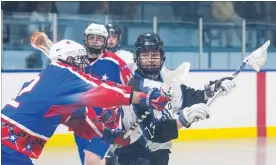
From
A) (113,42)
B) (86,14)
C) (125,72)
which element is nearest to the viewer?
(125,72)

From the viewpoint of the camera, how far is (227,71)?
8023 mm

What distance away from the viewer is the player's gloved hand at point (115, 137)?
10.4 feet

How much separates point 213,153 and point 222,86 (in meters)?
3.64

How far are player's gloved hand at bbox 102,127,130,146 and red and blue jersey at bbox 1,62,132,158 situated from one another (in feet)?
0.95

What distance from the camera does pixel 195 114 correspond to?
2955 mm

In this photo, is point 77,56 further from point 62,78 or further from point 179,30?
point 179,30

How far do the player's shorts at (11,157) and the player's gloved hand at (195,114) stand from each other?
621 millimetres

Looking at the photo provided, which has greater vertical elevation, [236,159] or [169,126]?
[169,126]

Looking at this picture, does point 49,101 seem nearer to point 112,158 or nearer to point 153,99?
point 153,99

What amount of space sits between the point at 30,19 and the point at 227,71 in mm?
2096

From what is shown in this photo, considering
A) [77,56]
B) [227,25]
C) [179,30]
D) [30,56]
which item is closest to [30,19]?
[30,56]

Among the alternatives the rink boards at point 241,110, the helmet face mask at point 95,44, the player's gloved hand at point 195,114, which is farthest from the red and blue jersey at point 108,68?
the rink boards at point 241,110

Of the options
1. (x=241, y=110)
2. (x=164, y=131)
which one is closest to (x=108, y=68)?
(x=164, y=131)

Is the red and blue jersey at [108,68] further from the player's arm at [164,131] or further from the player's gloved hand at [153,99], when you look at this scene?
the player's gloved hand at [153,99]
